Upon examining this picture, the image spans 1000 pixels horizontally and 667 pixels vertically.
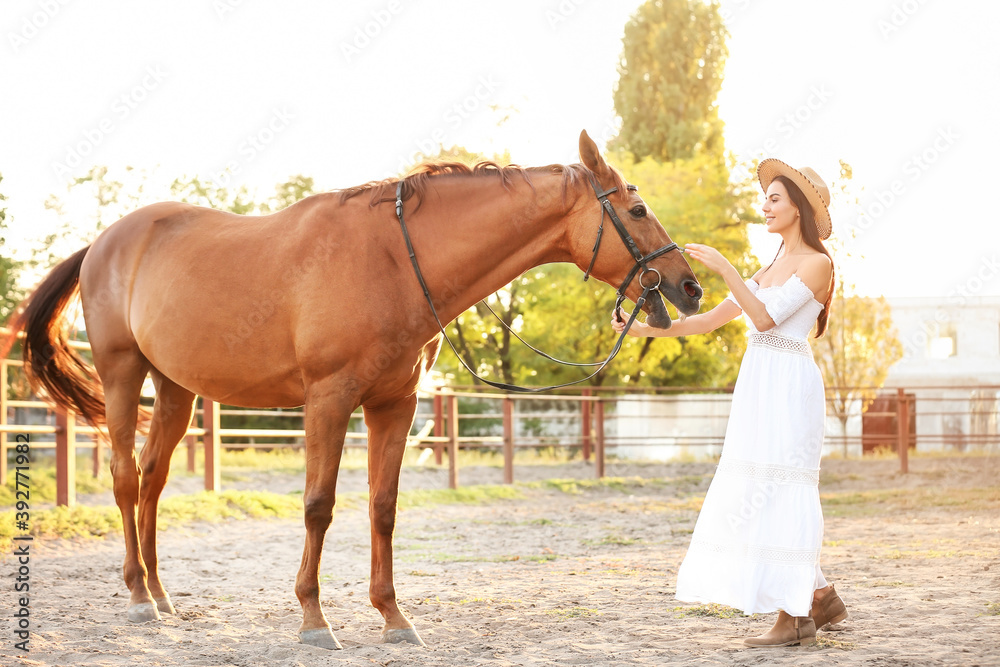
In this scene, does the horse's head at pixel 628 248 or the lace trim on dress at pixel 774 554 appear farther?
the horse's head at pixel 628 248

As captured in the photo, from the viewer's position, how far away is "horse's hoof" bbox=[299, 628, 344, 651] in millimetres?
3248

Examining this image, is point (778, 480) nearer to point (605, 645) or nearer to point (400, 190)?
point (605, 645)

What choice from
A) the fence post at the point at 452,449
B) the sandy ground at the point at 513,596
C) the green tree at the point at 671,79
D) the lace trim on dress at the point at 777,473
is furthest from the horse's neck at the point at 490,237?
the green tree at the point at 671,79

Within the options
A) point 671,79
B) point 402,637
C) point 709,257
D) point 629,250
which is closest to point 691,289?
point 709,257

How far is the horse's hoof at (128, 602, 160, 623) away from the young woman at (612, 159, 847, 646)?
227cm

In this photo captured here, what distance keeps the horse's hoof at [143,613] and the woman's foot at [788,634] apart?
2488 mm

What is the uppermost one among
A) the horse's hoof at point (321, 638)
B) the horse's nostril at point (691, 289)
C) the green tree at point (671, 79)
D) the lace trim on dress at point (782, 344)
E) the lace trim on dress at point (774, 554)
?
the green tree at point (671, 79)

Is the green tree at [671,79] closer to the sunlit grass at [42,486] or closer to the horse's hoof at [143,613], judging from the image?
the sunlit grass at [42,486]

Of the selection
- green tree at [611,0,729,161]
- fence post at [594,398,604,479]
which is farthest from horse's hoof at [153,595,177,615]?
green tree at [611,0,729,161]

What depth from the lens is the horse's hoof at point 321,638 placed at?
3.25m

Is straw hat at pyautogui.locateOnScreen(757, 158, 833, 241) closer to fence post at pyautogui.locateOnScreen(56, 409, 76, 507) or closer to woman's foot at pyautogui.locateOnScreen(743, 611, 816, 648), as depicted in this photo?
woman's foot at pyautogui.locateOnScreen(743, 611, 816, 648)

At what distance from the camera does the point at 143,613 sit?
148 inches

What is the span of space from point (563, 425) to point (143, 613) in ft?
57.2

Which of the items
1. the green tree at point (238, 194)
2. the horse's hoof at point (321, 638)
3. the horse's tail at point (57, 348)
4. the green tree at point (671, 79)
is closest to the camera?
the horse's hoof at point (321, 638)
